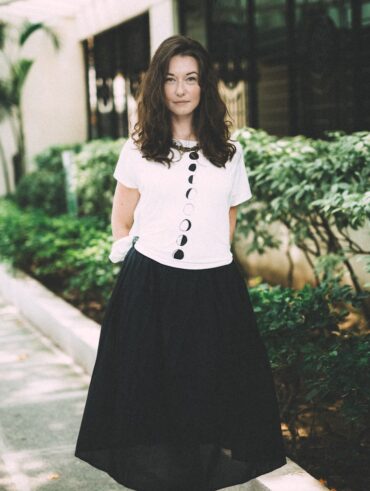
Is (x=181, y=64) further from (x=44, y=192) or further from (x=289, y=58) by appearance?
(x=44, y=192)

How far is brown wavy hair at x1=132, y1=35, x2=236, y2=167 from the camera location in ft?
8.32

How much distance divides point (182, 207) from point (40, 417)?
2165 millimetres

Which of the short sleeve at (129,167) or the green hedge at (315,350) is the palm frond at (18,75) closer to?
the green hedge at (315,350)

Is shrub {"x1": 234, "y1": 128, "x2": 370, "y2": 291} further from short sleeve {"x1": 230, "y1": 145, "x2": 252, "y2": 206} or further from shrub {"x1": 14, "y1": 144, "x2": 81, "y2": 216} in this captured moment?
shrub {"x1": 14, "y1": 144, "x2": 81, "y2": 216}

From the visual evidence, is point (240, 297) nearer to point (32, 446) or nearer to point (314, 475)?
point (314, 475)

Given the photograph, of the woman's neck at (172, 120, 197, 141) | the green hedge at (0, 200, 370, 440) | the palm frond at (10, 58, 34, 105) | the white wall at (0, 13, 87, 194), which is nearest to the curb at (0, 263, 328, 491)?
the green hedge at (0, 200, 370, 440)

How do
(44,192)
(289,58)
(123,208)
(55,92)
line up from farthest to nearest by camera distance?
(55,92)
(44,192)
(289,58)
(123,208)

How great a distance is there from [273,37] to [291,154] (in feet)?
8.87

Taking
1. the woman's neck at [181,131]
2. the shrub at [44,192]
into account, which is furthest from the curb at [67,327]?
the shrub at [44,192]

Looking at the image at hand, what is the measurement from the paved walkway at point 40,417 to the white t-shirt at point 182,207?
138cm

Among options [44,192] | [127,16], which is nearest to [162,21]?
[127,16]

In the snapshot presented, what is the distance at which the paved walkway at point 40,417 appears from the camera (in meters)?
3.29

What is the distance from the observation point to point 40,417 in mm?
4070

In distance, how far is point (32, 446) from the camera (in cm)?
367
